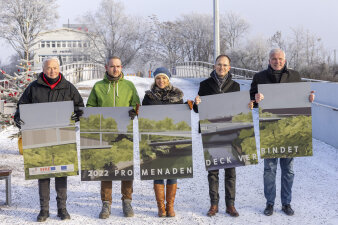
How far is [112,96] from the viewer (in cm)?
494

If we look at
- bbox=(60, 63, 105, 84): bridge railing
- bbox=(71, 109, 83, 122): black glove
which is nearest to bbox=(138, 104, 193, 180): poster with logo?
bbox=(71, 109, 83, 122): black glove

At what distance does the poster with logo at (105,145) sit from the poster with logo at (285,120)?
157 cm

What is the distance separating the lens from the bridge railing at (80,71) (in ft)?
79.1

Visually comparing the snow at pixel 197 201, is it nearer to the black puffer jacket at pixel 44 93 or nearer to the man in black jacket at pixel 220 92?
the man in black jacket at pixel 220 92

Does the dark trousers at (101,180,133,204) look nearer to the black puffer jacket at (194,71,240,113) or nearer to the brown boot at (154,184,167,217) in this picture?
the brown boot at (154,184,167,217)

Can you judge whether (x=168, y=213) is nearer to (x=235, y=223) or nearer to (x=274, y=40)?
(x=235, y=223)

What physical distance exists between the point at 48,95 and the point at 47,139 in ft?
1.65

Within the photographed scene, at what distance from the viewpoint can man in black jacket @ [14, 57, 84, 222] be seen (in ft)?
15.7

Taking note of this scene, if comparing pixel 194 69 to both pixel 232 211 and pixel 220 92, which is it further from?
pixel 232 211

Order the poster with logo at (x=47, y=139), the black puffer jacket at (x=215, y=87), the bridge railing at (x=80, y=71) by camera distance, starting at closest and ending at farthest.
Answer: the poster with logo at (x=47, y=139) → the black puffer jacket at (x=215, y=87) → the bridge railing at (x=80, y=71)

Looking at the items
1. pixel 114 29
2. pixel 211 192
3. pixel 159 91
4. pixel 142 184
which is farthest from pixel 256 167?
pixel 114 29

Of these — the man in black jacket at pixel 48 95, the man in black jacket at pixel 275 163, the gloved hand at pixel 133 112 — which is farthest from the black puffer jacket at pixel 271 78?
the man in black jacket at pixel 48 95

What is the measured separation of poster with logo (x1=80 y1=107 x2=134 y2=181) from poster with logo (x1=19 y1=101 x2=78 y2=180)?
0.49ft

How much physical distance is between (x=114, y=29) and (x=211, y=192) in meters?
50.5
